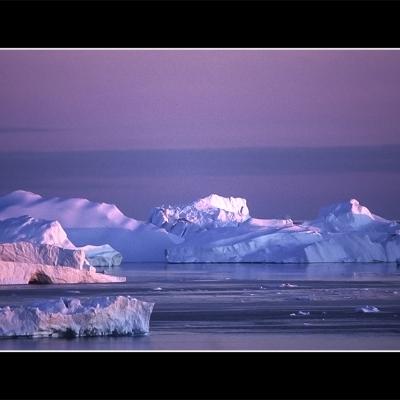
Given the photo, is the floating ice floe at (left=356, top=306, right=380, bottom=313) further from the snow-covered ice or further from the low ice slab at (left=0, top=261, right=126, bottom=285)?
the low ice slab at (left=0, top=261, right=126, bottom=285)

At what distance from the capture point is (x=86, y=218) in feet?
27.3

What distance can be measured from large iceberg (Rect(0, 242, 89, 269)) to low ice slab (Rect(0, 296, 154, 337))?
151 cm

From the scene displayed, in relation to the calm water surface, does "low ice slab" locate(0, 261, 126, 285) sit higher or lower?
higher

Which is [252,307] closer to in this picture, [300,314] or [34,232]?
[300,314]

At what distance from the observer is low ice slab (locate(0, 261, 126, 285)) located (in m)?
8.61

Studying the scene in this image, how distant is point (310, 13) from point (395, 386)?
2.26 metres

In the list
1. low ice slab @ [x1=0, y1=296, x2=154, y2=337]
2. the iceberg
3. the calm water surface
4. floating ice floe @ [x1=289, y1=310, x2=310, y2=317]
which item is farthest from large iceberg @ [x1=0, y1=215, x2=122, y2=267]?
floating ice floe @ [x1=289, y1=310, x2=310, y2=317]

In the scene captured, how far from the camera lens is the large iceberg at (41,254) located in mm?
8414

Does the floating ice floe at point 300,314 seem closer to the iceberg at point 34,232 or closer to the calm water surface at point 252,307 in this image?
the calm water surface at point 252,307

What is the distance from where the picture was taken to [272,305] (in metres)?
8.38

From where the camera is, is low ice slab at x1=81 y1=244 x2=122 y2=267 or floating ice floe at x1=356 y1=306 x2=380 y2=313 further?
low ice slab at x1=81 y1=244 x2=122 y2=267

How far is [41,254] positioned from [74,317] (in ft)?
6.10

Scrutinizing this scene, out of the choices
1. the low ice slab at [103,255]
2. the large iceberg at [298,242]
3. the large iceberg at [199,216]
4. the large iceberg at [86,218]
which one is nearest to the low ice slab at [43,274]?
the large iceberg at [86,218]

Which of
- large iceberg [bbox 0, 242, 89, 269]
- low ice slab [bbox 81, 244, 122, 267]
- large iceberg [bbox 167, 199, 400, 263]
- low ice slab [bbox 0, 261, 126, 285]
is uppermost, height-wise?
large iceberg [bbox 167, 199, 400, 263]
